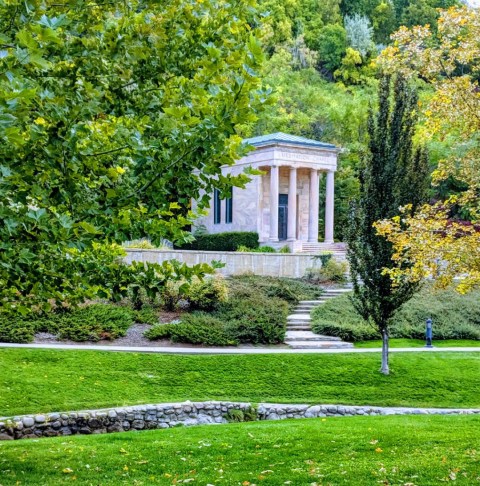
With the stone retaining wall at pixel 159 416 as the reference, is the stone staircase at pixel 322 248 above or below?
above

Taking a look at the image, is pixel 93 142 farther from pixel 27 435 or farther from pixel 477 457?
pixel 27 435

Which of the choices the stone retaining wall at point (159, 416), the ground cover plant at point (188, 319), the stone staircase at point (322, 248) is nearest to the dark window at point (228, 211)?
the stone staircase at point (322, 248)

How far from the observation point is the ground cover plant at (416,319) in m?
20.6

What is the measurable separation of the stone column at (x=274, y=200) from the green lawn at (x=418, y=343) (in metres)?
14.6

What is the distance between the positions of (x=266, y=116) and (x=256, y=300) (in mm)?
26459

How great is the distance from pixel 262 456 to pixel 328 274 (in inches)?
745

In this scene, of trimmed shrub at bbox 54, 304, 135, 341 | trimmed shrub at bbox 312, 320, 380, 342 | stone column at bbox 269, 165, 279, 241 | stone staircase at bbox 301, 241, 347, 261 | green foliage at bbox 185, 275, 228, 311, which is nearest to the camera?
trimmed shrub at bbox 54, 304, 135, 341

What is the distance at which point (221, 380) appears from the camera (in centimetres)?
1507

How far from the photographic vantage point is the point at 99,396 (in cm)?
1332

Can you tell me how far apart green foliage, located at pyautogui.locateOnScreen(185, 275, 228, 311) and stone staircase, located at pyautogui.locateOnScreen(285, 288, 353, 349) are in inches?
93.8

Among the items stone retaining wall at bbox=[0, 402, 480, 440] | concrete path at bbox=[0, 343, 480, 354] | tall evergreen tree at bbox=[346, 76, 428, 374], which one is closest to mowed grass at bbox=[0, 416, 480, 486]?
stone retaining wall at bbox=[0, 402, 480, 440]

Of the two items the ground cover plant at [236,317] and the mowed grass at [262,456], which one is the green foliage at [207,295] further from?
the mowed grass at [262,456]

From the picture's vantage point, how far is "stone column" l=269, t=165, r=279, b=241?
3431 centimetres

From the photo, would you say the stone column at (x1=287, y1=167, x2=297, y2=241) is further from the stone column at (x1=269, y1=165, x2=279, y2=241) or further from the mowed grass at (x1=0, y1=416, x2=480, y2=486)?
the mowed grass at (x1=0, y1=416, x2=480, y2=486)
